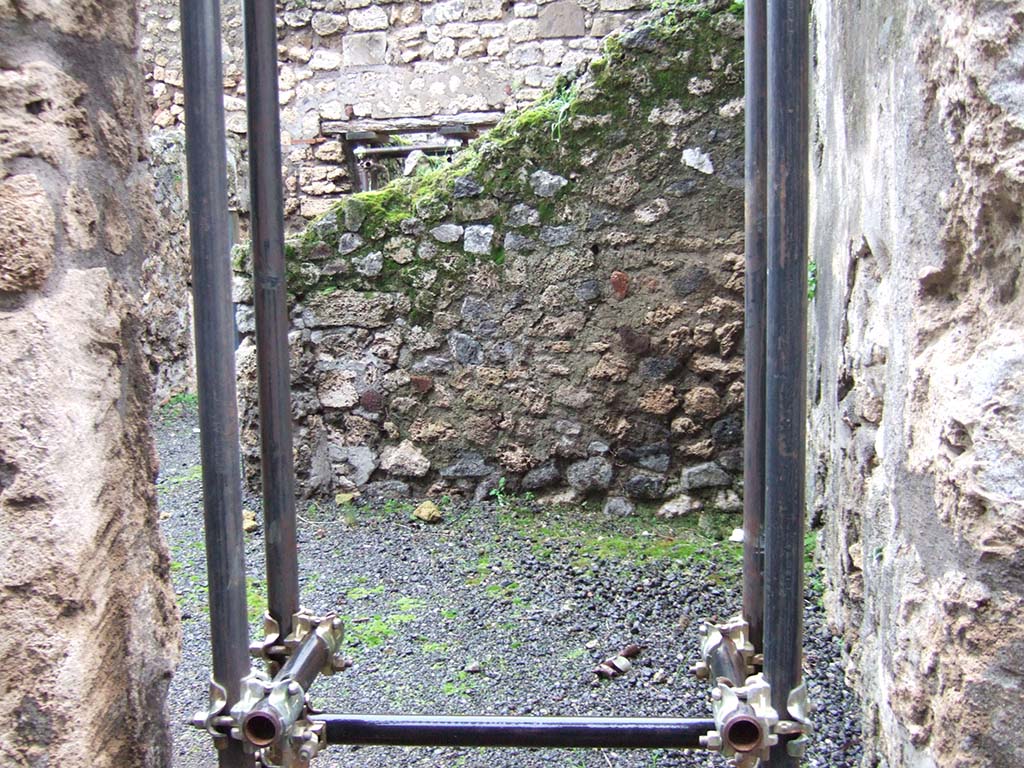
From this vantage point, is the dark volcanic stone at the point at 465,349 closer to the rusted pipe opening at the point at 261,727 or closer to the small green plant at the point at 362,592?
the small green plant at the point at 362,592

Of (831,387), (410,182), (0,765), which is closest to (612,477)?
(831,387)

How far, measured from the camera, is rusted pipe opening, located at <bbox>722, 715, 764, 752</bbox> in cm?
102

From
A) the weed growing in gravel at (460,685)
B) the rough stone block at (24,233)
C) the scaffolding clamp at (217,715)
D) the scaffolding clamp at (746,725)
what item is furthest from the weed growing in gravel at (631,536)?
the rough stone block at (24,233)

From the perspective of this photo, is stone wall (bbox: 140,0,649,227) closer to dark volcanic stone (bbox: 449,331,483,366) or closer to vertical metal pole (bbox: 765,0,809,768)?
dark volcanic stone (bbox: 449,331,483,366)

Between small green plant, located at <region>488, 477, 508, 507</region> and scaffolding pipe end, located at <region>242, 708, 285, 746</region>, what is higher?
scaffolding pipe end, located at <region>242, 708, 285, 746</region>

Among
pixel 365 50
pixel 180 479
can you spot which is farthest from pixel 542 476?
pixel 365 50

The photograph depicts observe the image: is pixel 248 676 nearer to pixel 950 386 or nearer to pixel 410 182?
pixel 950 386

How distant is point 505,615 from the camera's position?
294 cm

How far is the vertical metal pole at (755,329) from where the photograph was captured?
125cm

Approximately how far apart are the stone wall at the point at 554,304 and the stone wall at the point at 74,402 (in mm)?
2955

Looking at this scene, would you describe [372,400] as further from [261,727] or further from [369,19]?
[369,19]

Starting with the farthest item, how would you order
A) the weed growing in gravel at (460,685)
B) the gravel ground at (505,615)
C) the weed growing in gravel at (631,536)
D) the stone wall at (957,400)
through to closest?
the weed growing in gravel at (631,536) < the weed growing in gravel at (460,685) < the gravel ground at (505,615) < the stone wall at (957,400)

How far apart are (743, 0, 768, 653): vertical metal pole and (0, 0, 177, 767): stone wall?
0.83m

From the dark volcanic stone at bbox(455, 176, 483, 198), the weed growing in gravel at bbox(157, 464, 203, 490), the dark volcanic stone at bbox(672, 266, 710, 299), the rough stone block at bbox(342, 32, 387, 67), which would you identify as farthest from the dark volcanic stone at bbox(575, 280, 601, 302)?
the rough stone block at bbox(342, 32, 387, 67)
